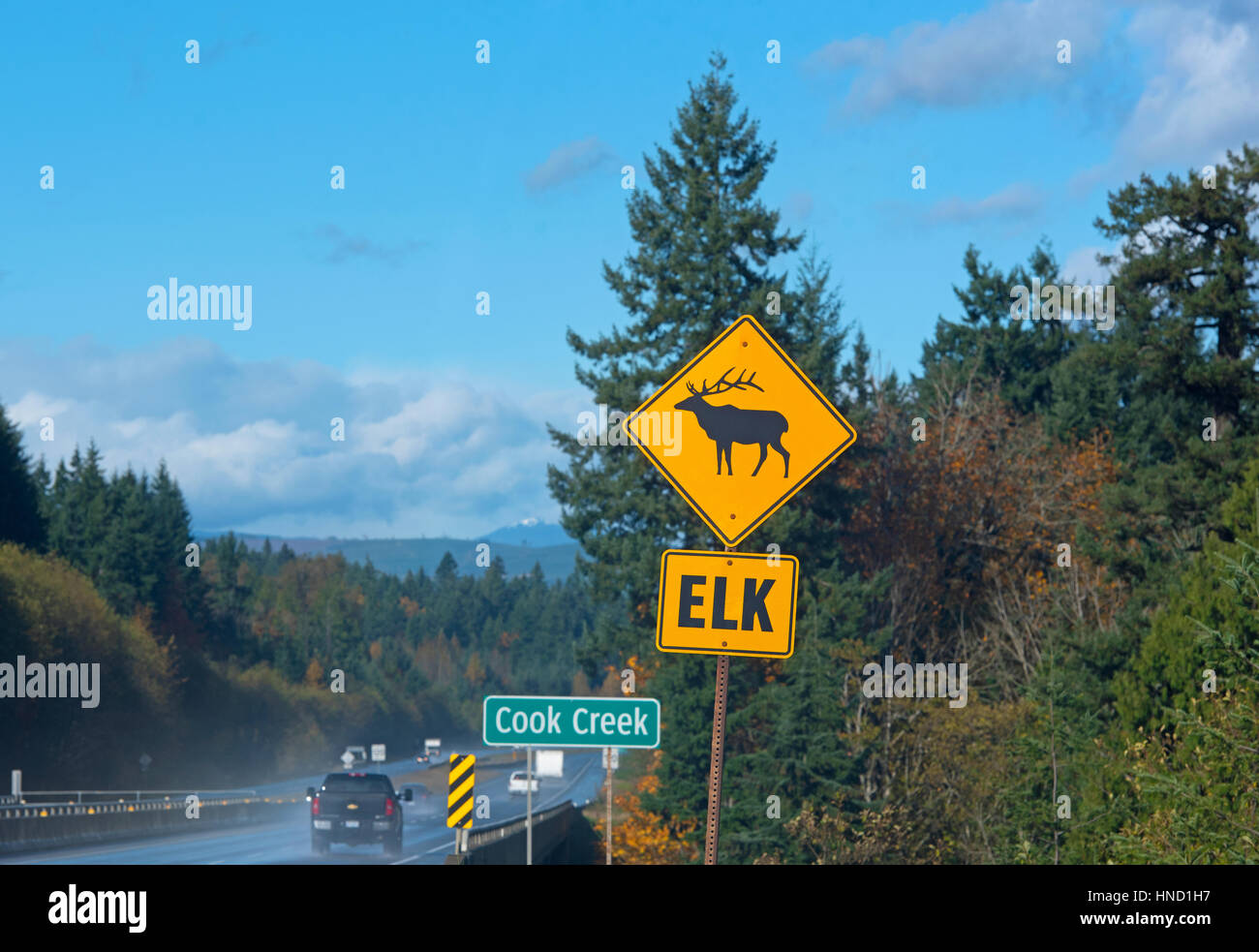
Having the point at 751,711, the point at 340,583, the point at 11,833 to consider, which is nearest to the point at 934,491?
the point at 751,711

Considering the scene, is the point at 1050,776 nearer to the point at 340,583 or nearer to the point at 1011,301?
the point at 1011,301

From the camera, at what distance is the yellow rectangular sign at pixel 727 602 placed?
23.6ft

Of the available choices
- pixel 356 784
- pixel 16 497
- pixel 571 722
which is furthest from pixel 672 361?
pixel 16 497

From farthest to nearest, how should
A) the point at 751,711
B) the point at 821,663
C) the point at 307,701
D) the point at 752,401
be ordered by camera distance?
the point at 307,701 < the point at 751,711 < the point at 821,663 < the point at 752,401

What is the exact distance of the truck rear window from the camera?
3089cm

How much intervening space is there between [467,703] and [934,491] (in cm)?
13136

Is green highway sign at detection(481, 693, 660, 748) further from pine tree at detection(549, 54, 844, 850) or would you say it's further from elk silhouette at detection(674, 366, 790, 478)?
pine tree at detection(549, 54, 844, 850)

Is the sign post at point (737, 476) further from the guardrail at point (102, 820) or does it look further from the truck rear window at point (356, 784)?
the guardrail at point (102, 820)

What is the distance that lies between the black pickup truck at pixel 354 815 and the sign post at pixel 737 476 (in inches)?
963

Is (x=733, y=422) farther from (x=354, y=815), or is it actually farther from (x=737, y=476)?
(x=354, y=815)

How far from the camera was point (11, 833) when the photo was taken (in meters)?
28.8

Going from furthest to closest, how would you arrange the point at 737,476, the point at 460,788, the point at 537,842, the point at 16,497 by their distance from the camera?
the point at 16,497, the point at 537,842, the point at 460,788, the point at 737,476

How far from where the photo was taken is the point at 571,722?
845 cm

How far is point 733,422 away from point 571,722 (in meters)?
2.37
